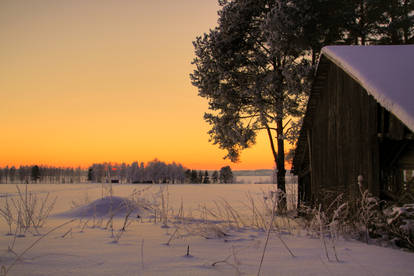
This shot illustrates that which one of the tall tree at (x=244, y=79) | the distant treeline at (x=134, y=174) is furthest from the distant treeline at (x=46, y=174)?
the tall tree at (x=244, y=79)

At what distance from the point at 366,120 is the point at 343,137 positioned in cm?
118

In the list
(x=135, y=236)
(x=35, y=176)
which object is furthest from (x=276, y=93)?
(x=35, y=176)

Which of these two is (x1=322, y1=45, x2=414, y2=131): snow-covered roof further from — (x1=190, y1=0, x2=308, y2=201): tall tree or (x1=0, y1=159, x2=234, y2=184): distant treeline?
(x1=0, y1=159, x2=234, y2=184): distant treeline

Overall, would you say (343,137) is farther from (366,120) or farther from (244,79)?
(244,79)

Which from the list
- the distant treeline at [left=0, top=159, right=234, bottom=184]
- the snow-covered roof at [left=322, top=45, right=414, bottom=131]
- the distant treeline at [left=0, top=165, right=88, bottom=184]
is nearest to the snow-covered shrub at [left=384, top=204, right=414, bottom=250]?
the snow-covered roof at [left=322, top=45, right=414, bottom=131]

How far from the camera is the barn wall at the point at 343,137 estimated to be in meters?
6.64

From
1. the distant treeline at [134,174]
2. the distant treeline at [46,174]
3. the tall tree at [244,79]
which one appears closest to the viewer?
the tall tree at [244,79]

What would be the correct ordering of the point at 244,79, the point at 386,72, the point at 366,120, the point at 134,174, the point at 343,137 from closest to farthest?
the point at 386,72, the point at 366,120, the point at 343,137, the point at 244,79, the point at 134,174

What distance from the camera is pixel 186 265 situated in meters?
2.62

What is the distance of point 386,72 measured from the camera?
5734 mm

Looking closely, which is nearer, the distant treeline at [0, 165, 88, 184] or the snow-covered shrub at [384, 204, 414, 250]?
the snow-covered shrub at [384, 204, 414, 250]

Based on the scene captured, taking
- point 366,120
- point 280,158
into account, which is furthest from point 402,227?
point 280,158

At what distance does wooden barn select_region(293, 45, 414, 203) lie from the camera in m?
5.35

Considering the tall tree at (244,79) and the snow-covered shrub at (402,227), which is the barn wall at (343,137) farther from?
the tall tree at (244,79)
